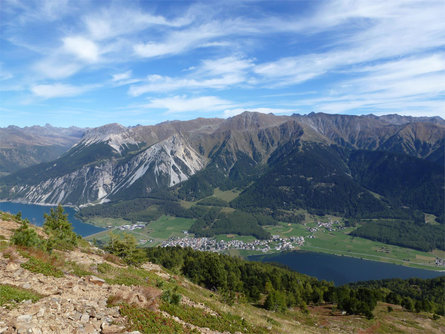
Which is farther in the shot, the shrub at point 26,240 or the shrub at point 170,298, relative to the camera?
the shrub at point 26,240

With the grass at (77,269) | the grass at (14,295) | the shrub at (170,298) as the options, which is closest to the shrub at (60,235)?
the grass at (77,269)

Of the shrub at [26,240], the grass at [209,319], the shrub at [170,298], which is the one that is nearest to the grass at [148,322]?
the grass at [209,319]

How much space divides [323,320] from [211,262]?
1135 inches

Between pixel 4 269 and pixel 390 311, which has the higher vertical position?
pixel 4 269

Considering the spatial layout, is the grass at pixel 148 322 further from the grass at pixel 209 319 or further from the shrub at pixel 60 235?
the shrub at pixel 60 235

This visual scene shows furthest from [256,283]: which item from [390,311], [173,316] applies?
[173,316]

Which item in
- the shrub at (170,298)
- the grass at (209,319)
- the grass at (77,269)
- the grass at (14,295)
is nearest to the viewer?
the grass at (14,295)

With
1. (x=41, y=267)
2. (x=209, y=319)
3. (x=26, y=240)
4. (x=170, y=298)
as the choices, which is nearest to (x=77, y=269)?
(x=41, y=267)

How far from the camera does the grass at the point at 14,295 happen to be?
571 inches

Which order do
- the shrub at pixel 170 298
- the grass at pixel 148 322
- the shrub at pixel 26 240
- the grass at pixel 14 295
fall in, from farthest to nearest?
the shrub at pixel 26 240 < the shrub at pixel 170 298 < the grass at pixel 148 322 < the grass at pixel 14 295

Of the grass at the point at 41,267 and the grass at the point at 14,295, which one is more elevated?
the grass at the point at 14,295

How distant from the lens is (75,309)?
51.2ft

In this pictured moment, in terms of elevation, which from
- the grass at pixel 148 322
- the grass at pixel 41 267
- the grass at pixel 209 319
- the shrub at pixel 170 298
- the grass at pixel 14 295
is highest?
the grass at pixel 14 295

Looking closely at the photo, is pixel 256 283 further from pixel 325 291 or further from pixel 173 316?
pixel 173 316
